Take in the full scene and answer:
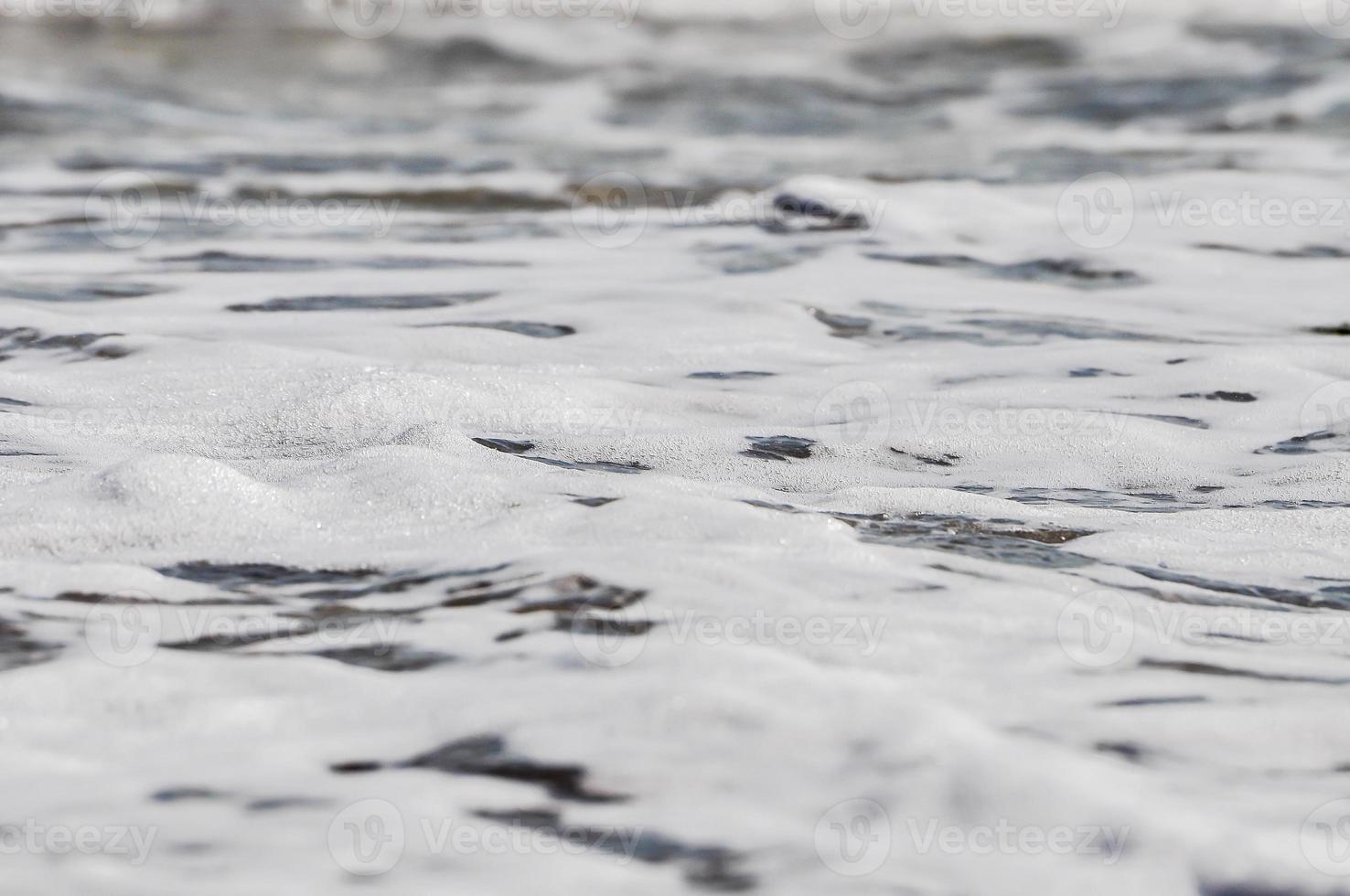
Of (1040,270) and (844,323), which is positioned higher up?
(1040,270)

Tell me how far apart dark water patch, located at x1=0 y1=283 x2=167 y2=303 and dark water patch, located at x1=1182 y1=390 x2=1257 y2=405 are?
11.1ft

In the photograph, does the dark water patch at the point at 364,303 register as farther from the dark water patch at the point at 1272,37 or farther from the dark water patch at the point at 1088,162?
the dark water patch at the point at 1272,37

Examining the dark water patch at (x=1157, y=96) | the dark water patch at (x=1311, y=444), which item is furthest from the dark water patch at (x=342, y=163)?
the dark water patch at (x=1311, y=444)

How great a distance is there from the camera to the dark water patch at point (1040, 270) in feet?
16.2

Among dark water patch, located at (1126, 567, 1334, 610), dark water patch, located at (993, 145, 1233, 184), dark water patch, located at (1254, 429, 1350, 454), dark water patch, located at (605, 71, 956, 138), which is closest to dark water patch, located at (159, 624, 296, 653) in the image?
dark water patch, located at (1126, 567, 1334, 610)

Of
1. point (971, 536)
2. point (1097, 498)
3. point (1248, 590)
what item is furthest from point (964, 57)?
point (1248, 590)

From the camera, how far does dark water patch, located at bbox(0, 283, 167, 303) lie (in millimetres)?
4523

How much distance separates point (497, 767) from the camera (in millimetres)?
1802

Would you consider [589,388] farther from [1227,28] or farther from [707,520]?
[1227,28]

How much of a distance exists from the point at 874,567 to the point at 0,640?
142 centimetres

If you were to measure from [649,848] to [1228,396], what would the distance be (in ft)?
8.62

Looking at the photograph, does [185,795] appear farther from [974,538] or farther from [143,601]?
[974,538]

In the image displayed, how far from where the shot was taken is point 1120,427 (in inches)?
133

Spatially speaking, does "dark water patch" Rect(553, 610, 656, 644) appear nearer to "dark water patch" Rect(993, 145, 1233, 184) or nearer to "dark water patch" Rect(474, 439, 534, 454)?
"dark water patch" Rect(474, 439, 534, 454)
